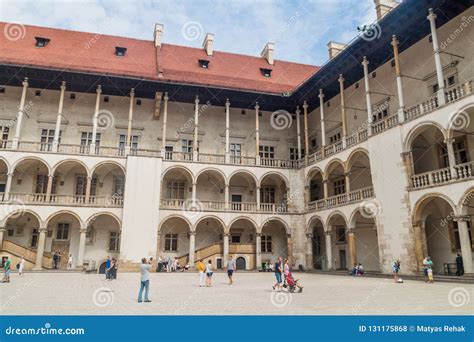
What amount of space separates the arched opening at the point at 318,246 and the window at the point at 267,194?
3.99 m

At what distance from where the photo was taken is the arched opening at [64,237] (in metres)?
24.3

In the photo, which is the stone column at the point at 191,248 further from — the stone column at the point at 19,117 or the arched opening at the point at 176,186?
the stone column at the point at 19,117

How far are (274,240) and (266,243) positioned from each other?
708 mm

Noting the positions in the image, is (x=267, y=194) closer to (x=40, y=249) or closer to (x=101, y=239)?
(x=101, y=239)

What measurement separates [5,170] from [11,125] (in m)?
3.20

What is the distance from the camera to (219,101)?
92.7ft

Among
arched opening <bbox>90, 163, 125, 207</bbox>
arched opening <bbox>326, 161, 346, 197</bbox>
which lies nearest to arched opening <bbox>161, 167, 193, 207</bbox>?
arched opening <bbox>90, 163, 125, 207</bbox>

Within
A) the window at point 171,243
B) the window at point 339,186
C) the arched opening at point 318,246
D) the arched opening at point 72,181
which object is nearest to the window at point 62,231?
the arched opening at point 72,181

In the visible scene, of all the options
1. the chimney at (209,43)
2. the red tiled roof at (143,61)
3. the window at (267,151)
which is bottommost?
the window at (267,151)

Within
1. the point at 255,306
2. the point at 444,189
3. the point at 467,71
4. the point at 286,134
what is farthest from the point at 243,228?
the point at 255,306

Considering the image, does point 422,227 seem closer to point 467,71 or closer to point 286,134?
point 467,71

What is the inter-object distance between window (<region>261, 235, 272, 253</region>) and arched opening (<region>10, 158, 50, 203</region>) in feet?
51.0

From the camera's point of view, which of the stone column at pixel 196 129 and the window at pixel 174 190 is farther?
the window at pixel 174 190

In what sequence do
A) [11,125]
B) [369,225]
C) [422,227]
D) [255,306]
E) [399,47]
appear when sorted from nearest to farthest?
[255,306] < [422,227] < [399,47] < [369,225] < [11,125]
